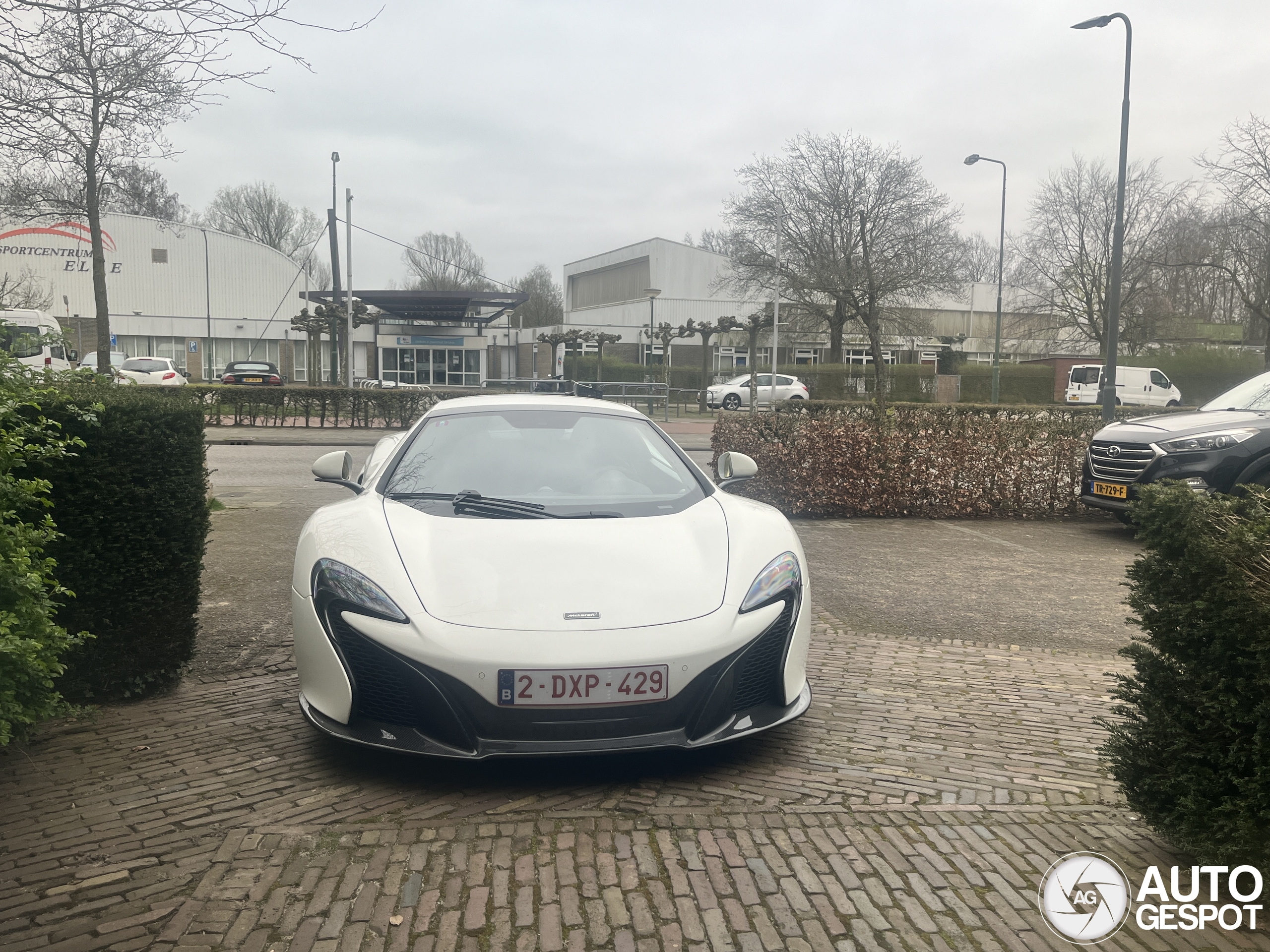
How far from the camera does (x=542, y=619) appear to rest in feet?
11.0

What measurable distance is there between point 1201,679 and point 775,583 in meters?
1.48

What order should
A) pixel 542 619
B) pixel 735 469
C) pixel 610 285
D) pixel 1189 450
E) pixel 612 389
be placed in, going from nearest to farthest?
1. pixel 542 619
2. pixel 735 469
3. pixel 1189 450
4. pixel 612 389
5. pixel 610 285

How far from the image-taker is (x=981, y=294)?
7231 cm

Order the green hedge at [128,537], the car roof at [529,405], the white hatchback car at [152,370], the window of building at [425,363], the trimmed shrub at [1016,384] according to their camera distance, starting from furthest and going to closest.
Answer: the window of building at [425,363] < the trimmed shrub at [1016,384] < the white hatchback car at [152,370] < the car roof at [529,405] < the green hedge at [128,537]

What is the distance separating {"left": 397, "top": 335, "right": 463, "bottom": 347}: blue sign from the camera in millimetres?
50188

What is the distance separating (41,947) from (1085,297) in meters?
45.4

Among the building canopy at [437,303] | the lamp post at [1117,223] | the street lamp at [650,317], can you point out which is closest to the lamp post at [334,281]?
the building canopy at [437,303]

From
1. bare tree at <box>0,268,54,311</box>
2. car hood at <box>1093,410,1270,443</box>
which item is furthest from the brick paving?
bare tree at <box>0,268,54,311</box>

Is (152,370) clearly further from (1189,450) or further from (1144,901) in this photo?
(1144,901)

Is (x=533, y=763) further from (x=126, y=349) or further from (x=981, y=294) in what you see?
(x=981, y=294)

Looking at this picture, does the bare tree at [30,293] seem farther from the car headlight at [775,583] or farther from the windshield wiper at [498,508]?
the car headlight at [775,583]

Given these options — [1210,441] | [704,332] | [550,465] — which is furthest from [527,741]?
[704,332]

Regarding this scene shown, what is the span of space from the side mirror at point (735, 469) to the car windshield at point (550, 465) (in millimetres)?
284

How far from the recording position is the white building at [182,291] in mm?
58344
